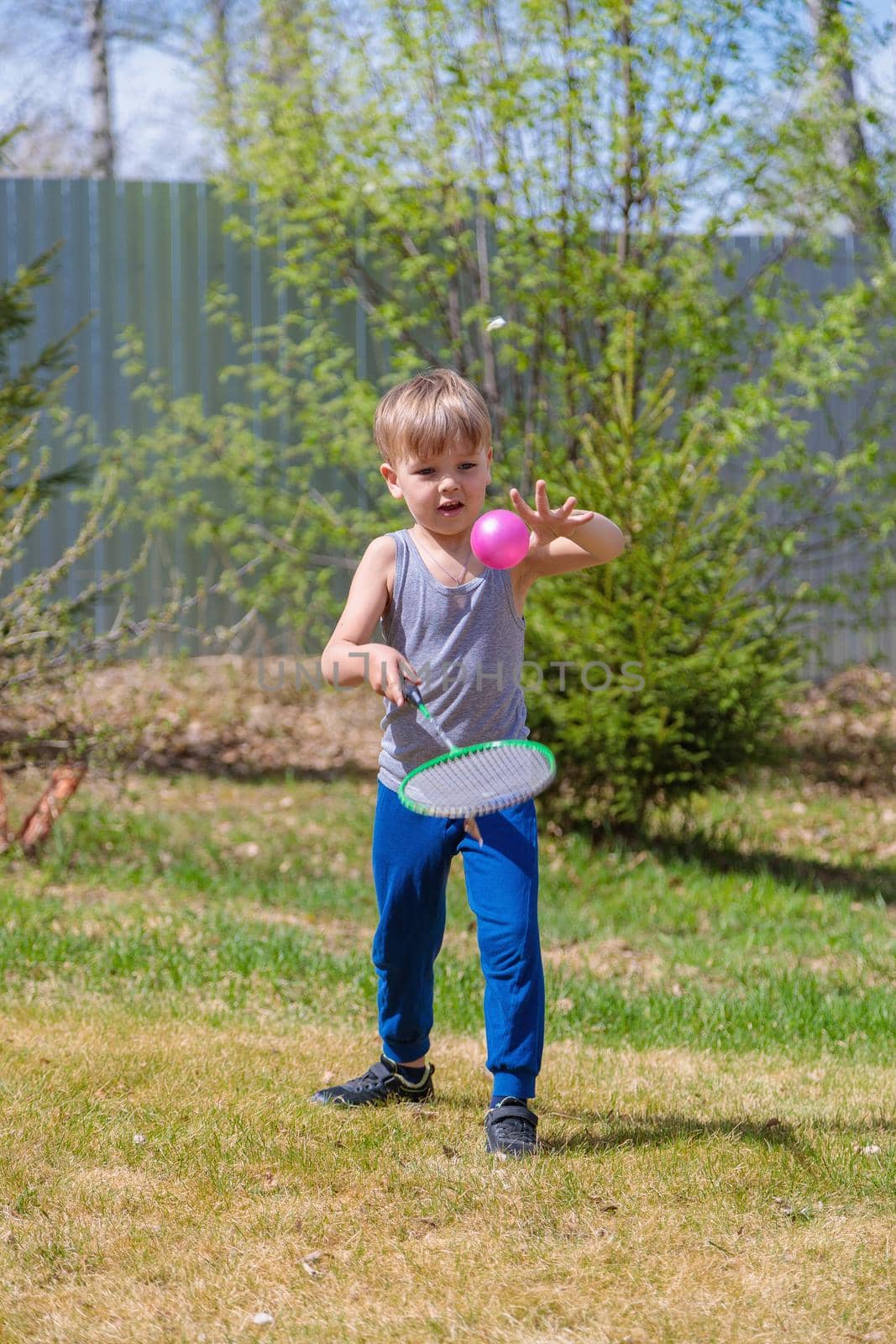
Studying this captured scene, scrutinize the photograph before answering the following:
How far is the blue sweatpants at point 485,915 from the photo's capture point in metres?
3.13

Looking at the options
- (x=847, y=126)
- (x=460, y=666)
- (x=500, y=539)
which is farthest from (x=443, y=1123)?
(x=847, y=126)

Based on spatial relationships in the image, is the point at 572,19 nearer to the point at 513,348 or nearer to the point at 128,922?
the point at 513,348

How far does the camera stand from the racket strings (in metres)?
2.77

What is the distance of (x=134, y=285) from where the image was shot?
1124cm

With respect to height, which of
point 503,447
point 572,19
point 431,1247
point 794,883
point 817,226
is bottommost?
point 794,883

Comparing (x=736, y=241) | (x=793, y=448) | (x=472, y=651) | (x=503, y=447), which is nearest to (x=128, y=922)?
(x=472, y=651)

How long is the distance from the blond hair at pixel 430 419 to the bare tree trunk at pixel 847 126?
554 centimetres

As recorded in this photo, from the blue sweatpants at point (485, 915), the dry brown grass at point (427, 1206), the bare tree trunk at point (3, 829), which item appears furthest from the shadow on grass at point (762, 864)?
the blue sweatpants at point (485, 915)

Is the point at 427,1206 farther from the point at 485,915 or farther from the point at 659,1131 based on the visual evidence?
the point at 659,1131

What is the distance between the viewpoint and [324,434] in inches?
396

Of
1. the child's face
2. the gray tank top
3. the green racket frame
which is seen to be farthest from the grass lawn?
the child's face

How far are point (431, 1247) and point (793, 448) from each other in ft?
22.6

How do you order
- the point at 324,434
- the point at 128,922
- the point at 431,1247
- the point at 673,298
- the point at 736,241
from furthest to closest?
the point at 736,241 < the point at 324,434 < the point at 673,298 < the point at 128,922 < the point at 431,1247

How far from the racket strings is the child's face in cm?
59
